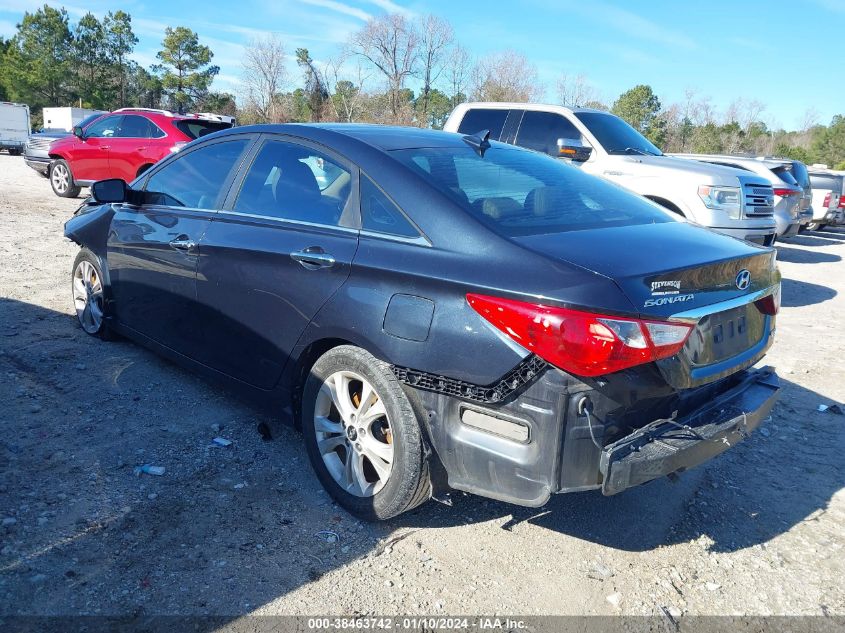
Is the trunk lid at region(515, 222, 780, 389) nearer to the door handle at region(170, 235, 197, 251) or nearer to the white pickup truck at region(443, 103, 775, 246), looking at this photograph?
the door handle at region(170, 235, 197, 251)

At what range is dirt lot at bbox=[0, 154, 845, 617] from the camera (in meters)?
2.69

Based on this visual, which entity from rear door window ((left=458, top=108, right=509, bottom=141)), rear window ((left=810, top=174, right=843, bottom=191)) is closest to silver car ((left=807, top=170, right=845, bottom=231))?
rear window ((left=810, top=174, right=843, bottom=191))

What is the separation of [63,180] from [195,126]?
3.77 m

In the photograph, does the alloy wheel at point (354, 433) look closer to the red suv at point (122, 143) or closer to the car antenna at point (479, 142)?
the car antenna at point (479, 142)

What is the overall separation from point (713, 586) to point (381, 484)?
1.44m

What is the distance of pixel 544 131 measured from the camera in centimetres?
915

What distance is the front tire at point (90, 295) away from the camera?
5172 mm

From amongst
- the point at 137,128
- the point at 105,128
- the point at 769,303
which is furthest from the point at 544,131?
the point at 105,128

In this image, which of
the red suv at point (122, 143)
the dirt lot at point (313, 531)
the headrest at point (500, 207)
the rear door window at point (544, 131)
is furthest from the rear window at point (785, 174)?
the headrest at point (500, 207)

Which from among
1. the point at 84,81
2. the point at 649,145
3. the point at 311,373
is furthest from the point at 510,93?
the point at 311,373

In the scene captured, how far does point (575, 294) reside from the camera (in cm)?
243

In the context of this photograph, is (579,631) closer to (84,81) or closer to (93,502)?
(93,502)

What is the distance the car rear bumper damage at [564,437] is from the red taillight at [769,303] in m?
0.62

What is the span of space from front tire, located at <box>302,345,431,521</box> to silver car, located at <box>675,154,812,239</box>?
9242mm
